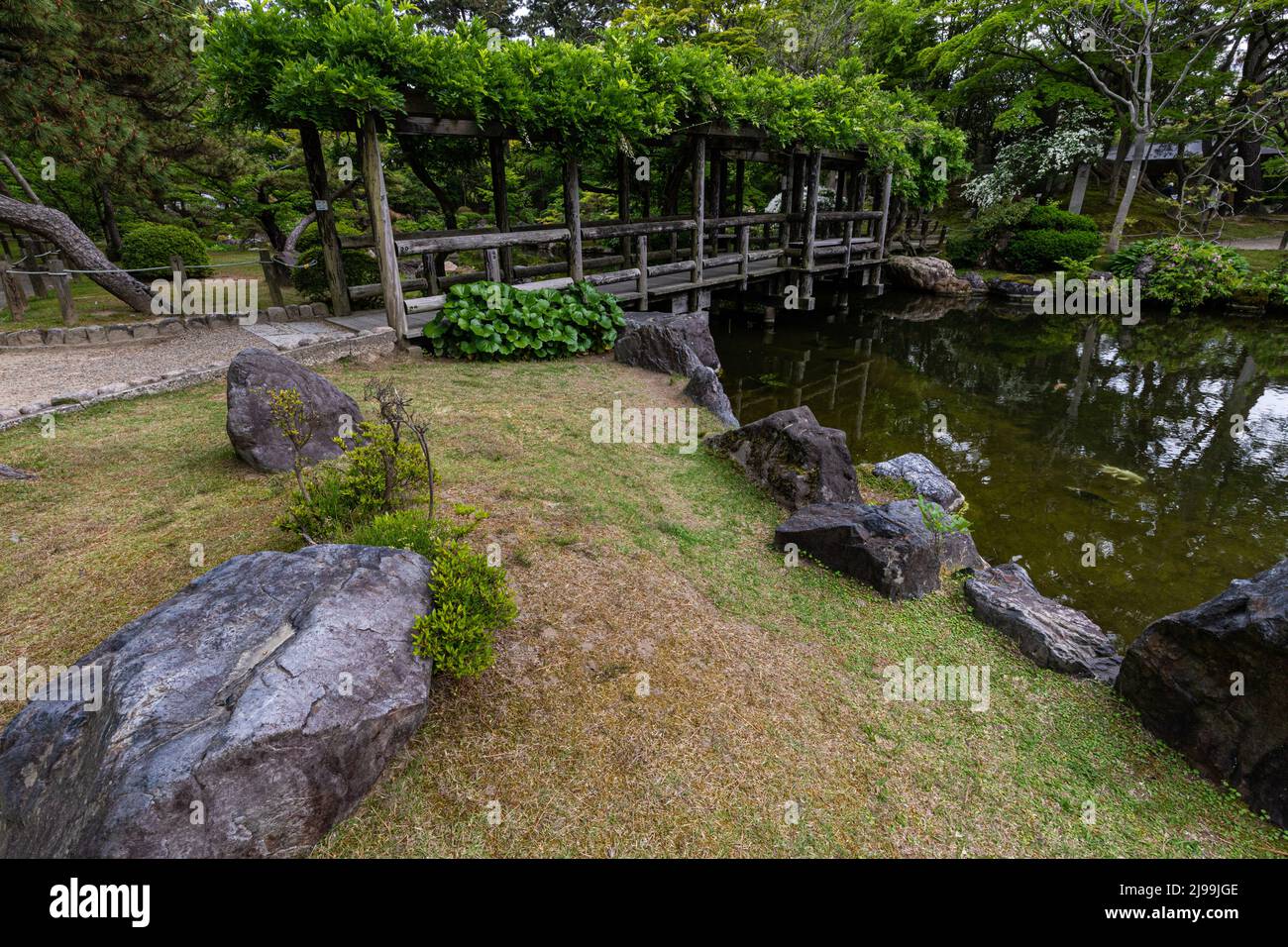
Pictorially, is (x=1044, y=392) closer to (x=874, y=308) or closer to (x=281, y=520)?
(x=874, y=308)

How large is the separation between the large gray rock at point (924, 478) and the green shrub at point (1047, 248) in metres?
18.5

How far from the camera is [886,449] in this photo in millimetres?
10305

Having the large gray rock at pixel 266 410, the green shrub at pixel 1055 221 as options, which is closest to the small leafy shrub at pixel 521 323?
the large gray rock at pixel 266 410

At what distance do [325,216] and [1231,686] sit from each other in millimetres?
13221

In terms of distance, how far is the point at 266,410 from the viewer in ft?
20.3

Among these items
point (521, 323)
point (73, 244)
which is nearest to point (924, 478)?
point (521, 323)

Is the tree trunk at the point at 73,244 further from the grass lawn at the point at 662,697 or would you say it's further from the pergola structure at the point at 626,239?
the grass lawn at the point at 662,697

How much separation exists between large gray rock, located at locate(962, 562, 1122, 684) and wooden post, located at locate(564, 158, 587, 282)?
9.50 meters

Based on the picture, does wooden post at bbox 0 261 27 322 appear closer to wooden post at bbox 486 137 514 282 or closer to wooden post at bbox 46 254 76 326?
wooden post at bbox 46 254 76 326

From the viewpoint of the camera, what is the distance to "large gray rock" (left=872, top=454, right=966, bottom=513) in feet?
26.6

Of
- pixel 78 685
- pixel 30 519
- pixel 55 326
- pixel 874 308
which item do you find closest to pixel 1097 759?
pixel 78 685

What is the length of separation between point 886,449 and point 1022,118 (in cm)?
2285

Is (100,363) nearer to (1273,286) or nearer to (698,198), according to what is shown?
(698,198)
